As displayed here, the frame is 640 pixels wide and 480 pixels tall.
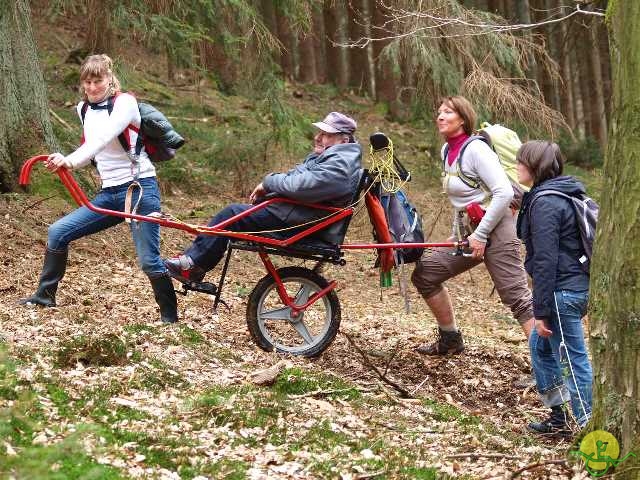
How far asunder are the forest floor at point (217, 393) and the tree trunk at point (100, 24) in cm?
228

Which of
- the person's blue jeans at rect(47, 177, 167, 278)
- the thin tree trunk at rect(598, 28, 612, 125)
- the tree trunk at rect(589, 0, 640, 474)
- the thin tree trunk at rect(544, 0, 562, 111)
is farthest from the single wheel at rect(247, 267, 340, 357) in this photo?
the thin tree trunk at rect(598, 28, 612, 125)

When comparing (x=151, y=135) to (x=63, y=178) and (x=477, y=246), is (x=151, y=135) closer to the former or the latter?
(x=63, y=178)

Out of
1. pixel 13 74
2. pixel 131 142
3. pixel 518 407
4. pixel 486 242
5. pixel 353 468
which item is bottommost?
pixel 518 407

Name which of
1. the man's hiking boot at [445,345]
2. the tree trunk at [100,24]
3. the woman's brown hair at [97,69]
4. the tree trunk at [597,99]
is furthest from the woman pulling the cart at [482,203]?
the tree trunk at [597,99]

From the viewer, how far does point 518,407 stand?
685 centimetres

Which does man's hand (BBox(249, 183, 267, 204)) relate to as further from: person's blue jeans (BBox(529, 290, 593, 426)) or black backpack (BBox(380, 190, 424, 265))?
person's blue jeans (BBox(529, 290, 593, 426))

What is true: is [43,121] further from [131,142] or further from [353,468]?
[353,468]

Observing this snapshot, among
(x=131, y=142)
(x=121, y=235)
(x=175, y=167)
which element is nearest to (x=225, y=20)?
(x=175, y=167)

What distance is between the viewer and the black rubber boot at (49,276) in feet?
Answer: 23.0

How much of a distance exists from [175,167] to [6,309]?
23.8 feet

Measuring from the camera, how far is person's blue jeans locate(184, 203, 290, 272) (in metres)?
6.57

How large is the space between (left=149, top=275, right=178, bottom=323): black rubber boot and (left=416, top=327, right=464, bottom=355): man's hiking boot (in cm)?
220

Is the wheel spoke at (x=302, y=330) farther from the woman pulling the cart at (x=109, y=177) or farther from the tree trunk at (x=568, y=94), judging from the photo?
the tree trunk at (x=568, y=94)

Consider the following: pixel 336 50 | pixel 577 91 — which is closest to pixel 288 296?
pixel 336 50
